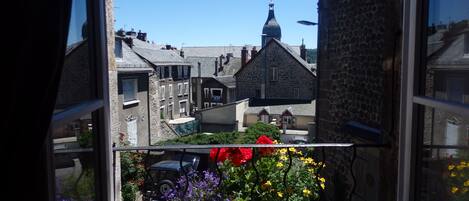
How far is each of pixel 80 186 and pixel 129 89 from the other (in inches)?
697

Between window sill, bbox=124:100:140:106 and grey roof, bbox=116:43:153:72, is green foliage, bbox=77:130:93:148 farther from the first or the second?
window sill, bbox=124:100:140:106

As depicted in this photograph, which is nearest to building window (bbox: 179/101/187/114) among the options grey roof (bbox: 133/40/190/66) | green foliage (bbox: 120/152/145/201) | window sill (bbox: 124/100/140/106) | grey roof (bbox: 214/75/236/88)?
grey roof (bbox: 133/40/190/66)

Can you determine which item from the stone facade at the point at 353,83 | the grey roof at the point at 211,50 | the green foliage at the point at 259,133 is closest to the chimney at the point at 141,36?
the green foliage at the point at 259,133

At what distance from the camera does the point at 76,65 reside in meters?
1.19

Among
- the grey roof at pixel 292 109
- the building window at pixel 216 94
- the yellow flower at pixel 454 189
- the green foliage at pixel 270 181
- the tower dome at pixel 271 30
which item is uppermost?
the tower dome at pixel 271 30

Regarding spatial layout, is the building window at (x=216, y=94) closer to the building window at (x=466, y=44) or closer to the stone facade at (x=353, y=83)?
the stone facade at (x=353, y=83)

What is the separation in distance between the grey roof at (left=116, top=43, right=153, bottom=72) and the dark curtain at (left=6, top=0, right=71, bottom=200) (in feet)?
54.0

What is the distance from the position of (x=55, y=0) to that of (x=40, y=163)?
0.95 feet

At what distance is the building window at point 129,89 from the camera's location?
17.9 m

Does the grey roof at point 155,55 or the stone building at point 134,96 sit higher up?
the grey roof at point 155,55

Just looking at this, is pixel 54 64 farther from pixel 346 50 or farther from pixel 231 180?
pixel 346 50

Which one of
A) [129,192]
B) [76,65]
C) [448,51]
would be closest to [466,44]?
[448,51]

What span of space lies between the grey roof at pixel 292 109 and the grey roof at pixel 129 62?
941cm

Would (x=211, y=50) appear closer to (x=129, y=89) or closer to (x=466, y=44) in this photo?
(x=129, y=89)
